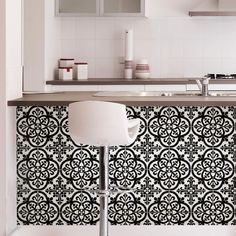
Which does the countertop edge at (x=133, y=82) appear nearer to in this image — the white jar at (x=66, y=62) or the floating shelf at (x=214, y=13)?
the white jar at (x=66, y=62)

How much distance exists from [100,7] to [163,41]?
2.48 ft

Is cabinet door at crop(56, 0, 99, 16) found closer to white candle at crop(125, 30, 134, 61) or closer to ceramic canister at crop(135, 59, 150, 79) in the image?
white candle at crop(125, 30, 134, 61)

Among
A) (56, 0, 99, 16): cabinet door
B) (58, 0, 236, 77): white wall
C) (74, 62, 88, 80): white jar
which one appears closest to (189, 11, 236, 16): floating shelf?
(58, 0, 236, 77): white wall

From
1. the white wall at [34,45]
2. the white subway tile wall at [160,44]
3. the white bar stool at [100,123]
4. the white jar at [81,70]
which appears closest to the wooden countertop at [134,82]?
the white wall at [34,45]

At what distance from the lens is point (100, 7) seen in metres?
6.03

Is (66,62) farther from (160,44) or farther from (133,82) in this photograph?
(160,44)

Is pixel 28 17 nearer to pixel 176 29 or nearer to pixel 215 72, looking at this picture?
pixel 176 29

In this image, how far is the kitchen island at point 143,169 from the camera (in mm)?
3762

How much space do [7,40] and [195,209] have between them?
4.81 feet

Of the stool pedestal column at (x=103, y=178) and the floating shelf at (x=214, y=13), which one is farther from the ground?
the floating shelf at (x=214, y=13)

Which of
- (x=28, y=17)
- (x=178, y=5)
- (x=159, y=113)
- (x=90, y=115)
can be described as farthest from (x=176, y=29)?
(x=90, y=115)

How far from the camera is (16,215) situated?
3.85m

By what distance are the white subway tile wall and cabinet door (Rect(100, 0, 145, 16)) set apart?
0.30 meters

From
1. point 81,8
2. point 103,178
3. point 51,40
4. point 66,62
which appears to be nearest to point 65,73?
point 66,62
